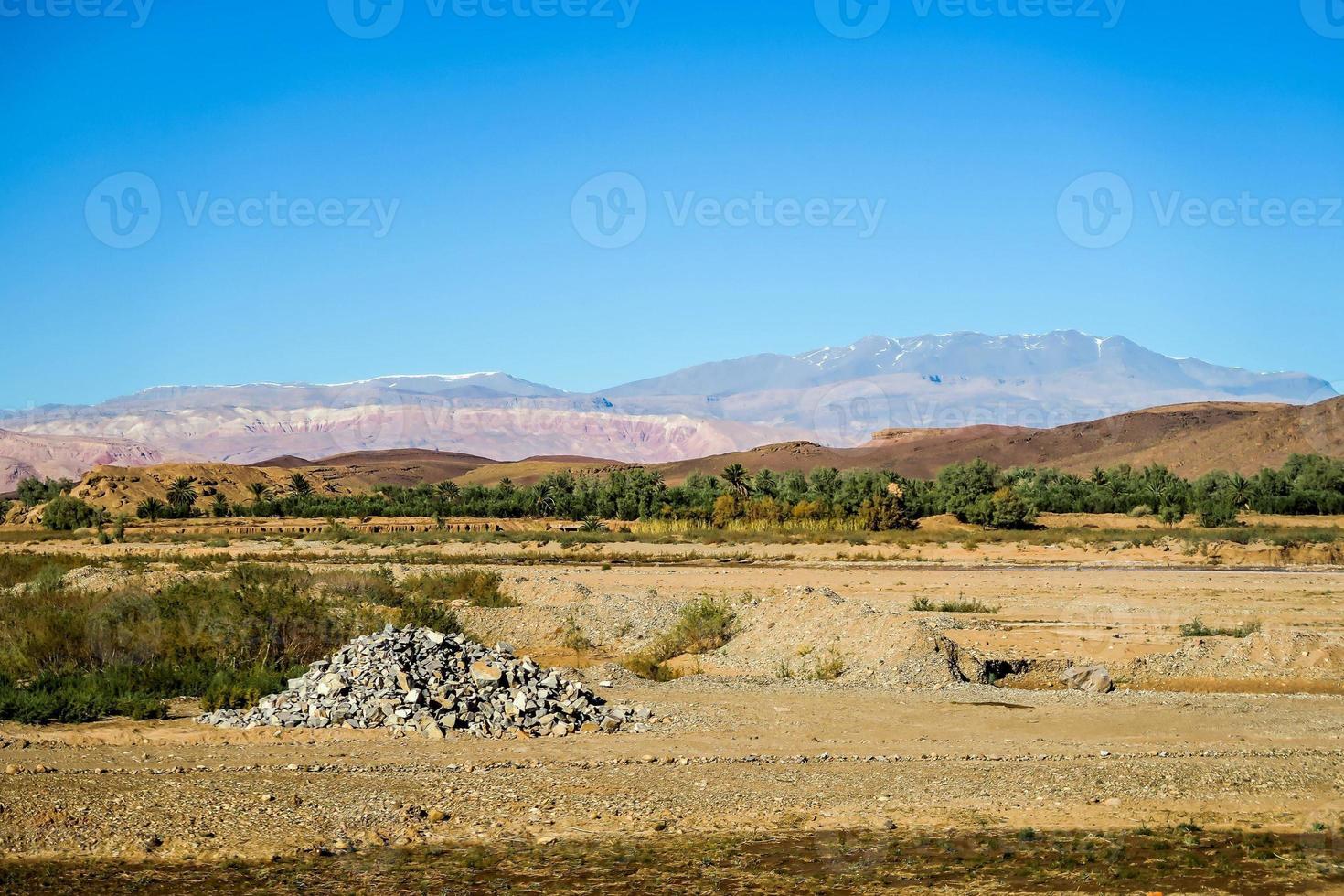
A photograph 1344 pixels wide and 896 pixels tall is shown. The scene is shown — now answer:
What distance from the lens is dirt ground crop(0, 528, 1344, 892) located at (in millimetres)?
11709

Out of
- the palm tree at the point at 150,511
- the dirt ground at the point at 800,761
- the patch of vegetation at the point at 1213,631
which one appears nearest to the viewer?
the dirt ground at the point at 800,761

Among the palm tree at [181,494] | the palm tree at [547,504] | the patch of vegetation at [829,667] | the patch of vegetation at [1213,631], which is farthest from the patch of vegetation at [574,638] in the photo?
the palm tree at [181,494]

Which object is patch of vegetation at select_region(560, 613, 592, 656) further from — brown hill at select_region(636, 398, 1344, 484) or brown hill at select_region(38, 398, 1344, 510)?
brown hill at select_region(636, 398, 1344, 484)

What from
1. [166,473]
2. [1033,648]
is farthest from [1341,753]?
[166,473]

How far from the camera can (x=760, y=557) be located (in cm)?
5041

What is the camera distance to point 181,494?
10188 centimetres

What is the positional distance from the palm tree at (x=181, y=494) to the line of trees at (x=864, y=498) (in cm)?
19

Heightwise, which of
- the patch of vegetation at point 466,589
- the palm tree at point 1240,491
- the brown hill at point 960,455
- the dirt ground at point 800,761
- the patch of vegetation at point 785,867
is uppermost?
the brown hill at point 960,455

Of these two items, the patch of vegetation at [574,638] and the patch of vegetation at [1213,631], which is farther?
the patch of vegetation at [574,638]

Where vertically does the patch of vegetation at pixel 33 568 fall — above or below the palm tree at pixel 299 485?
below

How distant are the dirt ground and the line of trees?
42.3 metres

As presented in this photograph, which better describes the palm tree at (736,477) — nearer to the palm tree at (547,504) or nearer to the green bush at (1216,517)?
the palm tree at (547,504)

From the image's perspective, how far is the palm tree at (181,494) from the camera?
3899 inches

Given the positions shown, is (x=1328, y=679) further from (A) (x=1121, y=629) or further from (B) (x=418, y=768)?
(B) (x=418, y=768)
